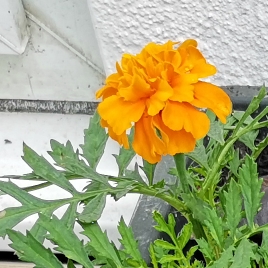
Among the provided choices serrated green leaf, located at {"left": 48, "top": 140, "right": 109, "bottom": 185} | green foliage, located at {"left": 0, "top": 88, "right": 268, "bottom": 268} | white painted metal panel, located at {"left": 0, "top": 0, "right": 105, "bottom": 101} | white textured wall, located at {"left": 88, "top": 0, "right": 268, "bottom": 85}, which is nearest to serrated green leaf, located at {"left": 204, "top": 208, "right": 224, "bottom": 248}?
green foliage, located at {"left": 0, "top": 88, "right": 268, "bottom": 268}

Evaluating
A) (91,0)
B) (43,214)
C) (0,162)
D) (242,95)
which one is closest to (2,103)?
(0,162)

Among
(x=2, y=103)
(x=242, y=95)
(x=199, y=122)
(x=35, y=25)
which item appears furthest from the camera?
(x=2, y=103)

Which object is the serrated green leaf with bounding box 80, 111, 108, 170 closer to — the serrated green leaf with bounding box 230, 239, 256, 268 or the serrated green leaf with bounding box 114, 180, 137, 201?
the serrated green leaf with bounding box 114, 180, 137, 201

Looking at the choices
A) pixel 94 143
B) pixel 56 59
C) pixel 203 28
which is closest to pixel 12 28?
pixel 56 59

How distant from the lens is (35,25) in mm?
962

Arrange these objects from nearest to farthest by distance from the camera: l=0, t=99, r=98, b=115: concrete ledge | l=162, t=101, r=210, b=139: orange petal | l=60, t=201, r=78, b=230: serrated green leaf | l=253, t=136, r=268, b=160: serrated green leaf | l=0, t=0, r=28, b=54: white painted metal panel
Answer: l=162, t=101, r=210, b=139: orange petal, l=60, t=201, r=78, b=230: serrated green leaf, l=253, t=136, r=268, b=160: serrated green leaf, l=0, t=0, r=28, b=54: white painted metal panel, l=0, t=99, r=98, b=115: concrete ledge

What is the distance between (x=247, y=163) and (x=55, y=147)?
0.19 meters

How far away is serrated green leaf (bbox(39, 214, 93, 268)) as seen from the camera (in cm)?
43

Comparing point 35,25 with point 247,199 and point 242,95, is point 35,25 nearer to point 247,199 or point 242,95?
point 242,95

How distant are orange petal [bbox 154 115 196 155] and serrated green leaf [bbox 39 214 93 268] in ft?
0.38

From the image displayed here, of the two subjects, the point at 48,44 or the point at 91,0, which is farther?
the point at 48,44

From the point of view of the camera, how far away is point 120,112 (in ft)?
1.27

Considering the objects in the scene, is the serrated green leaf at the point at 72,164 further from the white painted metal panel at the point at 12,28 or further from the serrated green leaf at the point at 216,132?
the white painted metal panel at the point at 12,28

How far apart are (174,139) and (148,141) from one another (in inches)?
0.8
